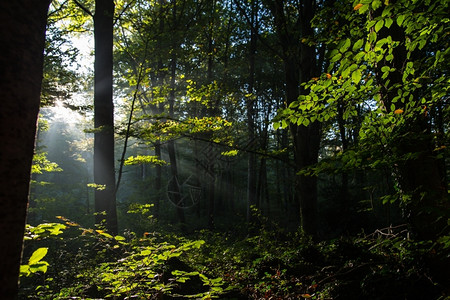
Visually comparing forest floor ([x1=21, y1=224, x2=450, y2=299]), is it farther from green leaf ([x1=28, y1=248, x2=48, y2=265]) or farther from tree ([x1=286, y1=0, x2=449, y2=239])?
green leaf ([x1=28, y1=248, x2=48, y2=265])

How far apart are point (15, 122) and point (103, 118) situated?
5597 millimetres

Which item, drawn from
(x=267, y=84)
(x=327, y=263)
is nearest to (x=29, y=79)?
(x=327, y=263)

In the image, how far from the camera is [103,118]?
5.92 m

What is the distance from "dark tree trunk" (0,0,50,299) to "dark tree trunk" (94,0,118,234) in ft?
17.2

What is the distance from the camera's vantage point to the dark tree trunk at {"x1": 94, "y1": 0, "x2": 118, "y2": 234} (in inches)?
231

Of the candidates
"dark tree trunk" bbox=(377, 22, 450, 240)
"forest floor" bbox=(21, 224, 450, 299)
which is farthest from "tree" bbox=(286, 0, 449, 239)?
"forest floor" bbox=(21, 224, 450, 299)

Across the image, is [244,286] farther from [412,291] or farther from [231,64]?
[231,64]

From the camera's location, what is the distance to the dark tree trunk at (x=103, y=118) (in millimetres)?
5879

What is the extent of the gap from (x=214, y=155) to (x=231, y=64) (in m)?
6.22

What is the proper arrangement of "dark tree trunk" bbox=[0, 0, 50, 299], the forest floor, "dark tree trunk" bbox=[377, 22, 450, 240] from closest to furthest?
1. "dark tree trunk" bbox=[0, 0, 50, 299]
2. the forest floor
3. "dark tree trunk" bbox=[377, 22, 450, 240]

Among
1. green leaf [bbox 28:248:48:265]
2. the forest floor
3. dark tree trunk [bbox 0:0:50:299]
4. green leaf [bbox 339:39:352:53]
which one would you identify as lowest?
the forest floor

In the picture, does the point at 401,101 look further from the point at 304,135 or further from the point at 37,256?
the point at 304,135

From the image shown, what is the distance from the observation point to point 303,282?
4125 millimetres

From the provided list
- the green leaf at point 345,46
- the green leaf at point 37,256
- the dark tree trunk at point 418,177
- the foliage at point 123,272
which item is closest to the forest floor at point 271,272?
the foliage at point 123,272
